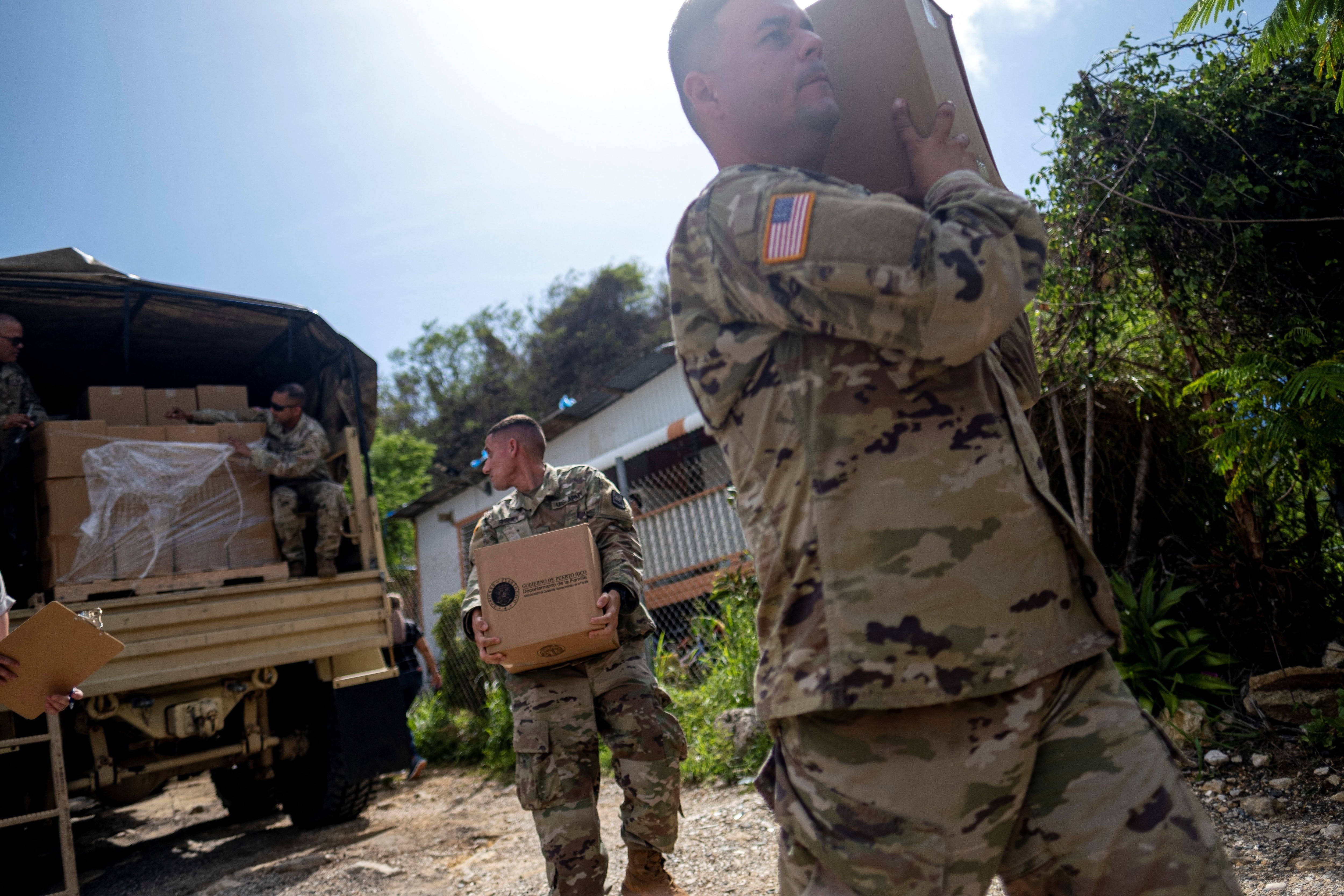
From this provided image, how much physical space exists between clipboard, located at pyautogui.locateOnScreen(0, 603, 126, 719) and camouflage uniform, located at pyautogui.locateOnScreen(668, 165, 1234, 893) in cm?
245

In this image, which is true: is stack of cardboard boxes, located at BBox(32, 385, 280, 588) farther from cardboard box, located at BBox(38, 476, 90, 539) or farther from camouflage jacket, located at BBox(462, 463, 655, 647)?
camouflage jacket, located at BBox(462, 463, 655, 647)

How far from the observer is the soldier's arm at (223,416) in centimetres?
526

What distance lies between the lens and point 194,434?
4941mm

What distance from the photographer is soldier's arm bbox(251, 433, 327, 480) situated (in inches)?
197

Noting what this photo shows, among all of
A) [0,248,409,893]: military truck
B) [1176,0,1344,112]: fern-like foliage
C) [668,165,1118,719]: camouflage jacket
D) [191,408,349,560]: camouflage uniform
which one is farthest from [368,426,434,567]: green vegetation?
[668,165,1118,719]: camouflage jacket

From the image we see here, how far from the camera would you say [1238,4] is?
10.1ft

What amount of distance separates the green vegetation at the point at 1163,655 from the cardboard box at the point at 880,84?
3.06m

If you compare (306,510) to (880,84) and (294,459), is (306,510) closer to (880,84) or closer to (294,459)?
(294,459)

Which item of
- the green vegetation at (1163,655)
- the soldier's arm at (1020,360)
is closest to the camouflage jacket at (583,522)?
the soldier's arm at (1020,360)

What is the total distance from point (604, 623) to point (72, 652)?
66.2 inches

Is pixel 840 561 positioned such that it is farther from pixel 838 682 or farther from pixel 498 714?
pixel 498 714

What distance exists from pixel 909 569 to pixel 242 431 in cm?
482

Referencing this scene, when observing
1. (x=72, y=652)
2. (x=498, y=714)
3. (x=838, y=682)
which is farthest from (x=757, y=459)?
(x=498, y=714)

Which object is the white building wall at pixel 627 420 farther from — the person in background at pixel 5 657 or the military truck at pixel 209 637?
the person in background at pixel 5 657
